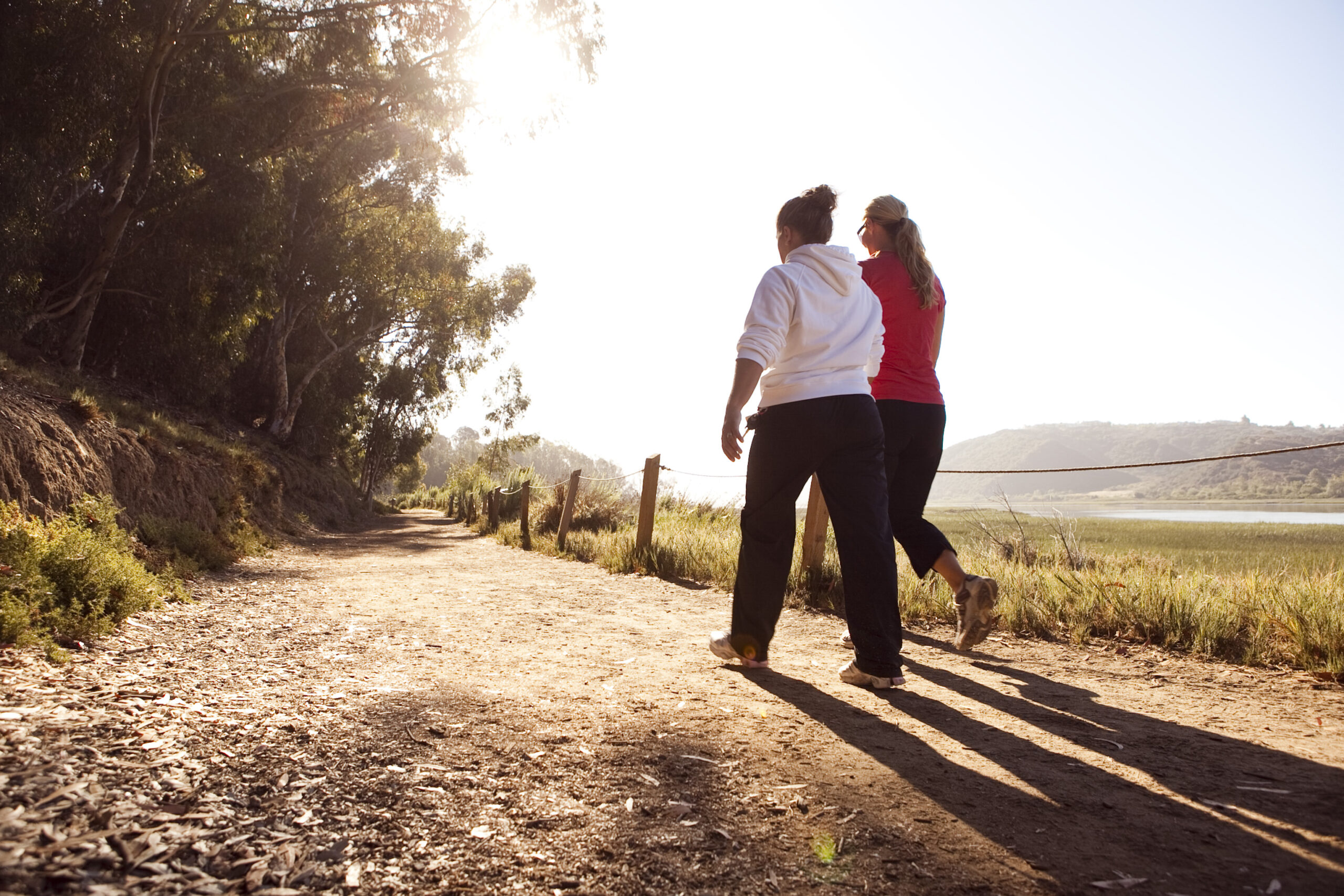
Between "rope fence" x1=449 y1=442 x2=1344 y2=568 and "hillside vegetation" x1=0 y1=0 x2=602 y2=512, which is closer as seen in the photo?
"rope fence" x1=449 y1=442 x2=1344 y2=568

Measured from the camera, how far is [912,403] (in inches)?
132

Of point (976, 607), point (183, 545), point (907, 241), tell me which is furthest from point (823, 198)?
point (183, 545)

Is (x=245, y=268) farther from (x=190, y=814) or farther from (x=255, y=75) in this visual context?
(x=190, y=814)

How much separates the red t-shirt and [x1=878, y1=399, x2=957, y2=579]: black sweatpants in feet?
0.19

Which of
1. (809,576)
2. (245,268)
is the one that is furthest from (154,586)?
(245,268)

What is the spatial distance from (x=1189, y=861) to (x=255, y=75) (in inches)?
592

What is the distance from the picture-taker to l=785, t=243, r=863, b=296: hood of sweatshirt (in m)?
2.97

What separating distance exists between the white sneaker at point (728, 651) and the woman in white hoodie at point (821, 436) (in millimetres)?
268

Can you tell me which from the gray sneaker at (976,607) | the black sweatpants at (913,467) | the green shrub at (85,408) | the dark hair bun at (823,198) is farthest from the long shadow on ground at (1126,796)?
the green shrub at (85,408)

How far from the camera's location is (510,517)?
56.5 ft

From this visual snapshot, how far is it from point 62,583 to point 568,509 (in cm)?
700

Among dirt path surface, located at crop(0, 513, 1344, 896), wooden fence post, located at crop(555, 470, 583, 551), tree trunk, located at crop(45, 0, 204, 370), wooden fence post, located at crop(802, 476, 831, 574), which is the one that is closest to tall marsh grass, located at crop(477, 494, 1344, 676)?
wooden fence post, located at crop(802, 476, 831, 574)

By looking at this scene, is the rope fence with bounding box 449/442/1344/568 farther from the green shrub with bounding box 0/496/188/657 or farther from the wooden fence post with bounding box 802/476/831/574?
the green shrub with bounding box 0/496/188/657

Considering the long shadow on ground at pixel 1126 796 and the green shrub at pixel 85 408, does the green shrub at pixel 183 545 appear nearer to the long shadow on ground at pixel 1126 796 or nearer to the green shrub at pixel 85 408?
the green shrub at pixel 85 408
